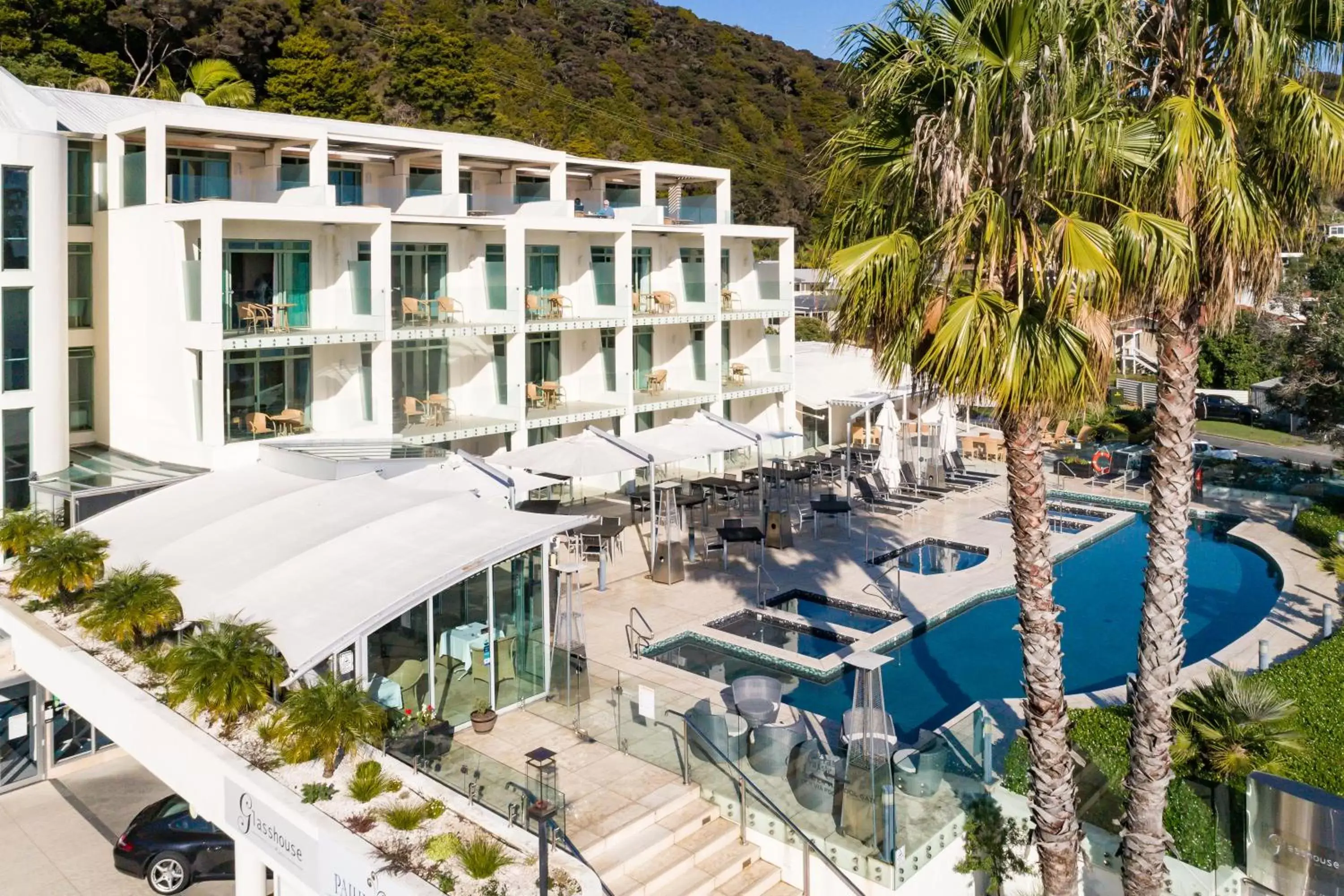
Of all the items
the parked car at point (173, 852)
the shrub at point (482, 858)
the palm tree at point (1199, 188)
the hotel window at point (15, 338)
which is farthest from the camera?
the hotel window at point (15, 338)

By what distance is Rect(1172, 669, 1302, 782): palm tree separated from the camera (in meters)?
11.6

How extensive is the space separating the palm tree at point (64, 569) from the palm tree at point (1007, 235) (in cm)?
1231

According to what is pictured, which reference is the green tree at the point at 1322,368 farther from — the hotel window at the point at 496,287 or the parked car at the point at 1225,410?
the hotel window at the point at 496,287

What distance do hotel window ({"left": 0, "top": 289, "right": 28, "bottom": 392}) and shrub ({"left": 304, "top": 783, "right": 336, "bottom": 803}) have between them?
13.3 meters

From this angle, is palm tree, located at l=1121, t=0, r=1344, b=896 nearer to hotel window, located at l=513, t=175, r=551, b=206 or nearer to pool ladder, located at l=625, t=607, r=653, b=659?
pool ladder, located at l=625, t=607, r=653, b=659

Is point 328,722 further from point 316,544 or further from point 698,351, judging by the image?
point 698,351

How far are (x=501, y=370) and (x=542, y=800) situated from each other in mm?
18562

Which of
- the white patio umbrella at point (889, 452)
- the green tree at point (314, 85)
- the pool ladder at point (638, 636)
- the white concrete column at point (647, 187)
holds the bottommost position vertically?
the pool ladder at point (638, 636)

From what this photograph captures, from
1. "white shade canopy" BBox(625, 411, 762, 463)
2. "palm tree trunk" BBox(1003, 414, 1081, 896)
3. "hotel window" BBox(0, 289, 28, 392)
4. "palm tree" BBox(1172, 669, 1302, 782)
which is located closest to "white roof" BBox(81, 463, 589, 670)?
"hotel window" BBox(0, 289, 28, 392)

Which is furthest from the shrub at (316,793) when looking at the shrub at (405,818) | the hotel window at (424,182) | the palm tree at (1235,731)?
the hotel window at (424,182)

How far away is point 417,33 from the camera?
2354 inches

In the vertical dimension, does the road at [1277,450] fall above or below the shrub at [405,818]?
above

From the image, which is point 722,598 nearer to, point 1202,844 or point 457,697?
point 457,697

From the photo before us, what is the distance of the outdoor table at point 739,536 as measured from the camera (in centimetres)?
→ 2192
